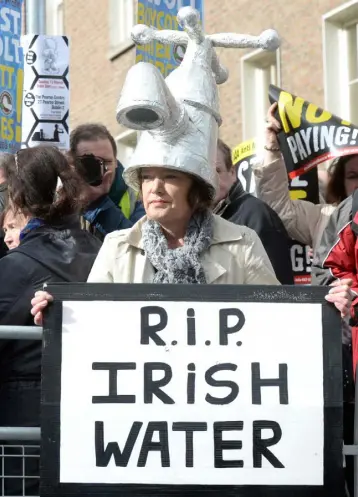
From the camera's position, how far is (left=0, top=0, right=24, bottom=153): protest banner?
889 cm

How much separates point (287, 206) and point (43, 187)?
1.87 metres

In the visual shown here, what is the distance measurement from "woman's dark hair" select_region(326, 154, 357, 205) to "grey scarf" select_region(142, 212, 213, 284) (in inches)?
82.1

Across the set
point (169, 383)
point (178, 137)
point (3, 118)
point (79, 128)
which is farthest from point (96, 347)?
point (3, 118)

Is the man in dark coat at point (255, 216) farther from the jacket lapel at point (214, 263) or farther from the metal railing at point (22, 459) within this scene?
the metal railing at point (22, 459)

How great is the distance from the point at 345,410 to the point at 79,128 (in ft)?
8.24

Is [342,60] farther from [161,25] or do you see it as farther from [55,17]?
[55,17]

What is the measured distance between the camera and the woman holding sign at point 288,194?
258 inches

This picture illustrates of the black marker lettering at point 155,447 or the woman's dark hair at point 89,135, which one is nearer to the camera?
the black marker lettering at point 155,447

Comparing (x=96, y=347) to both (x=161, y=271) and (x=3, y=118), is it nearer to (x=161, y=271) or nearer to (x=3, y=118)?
(x=161, y=271)

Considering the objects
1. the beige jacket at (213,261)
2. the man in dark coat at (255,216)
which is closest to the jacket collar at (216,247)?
the beige jacket at (213,261)

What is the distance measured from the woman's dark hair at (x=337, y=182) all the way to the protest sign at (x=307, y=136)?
5 cm

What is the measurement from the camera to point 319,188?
7391 mm

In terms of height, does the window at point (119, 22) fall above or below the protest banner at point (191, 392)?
above

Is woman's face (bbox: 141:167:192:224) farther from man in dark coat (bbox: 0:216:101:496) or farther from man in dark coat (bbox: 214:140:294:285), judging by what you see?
man in dark coat (bbox: 214:140:294:285)
